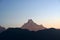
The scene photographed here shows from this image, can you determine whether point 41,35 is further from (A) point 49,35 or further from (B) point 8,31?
(B) point 8,31

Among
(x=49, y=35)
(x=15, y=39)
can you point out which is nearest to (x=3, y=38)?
(x=15, y=39)

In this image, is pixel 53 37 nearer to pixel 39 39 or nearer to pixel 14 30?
pixel 39 39

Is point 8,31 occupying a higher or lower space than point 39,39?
higher

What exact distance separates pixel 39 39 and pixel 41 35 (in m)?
6.05

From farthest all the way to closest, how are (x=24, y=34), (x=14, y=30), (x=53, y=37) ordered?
(x=14, y=30)
(x=24, y=34)
(x=53, y=37)

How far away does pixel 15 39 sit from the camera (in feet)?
528

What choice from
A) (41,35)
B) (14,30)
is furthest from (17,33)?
(41,35)

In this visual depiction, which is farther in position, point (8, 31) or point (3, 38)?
point (8, 31)

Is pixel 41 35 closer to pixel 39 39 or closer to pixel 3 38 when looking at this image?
pixel 39 39

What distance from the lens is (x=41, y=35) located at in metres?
160

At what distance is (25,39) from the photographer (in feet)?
516

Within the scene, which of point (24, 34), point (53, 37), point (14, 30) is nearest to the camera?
point (53, 37)

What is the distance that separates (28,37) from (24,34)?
631 centimetres

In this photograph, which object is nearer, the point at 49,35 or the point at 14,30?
the point at 49,35
